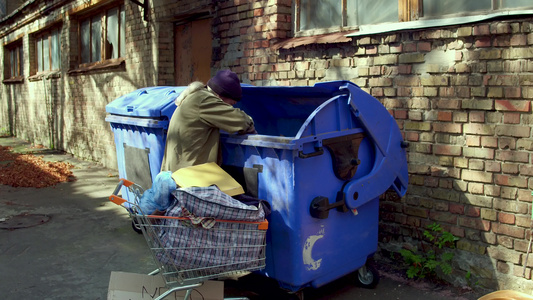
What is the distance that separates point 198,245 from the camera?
3.16 meters

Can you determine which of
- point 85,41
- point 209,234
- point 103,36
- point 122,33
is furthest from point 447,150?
point 85,41

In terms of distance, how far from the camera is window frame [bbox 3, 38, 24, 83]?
58.4 ft

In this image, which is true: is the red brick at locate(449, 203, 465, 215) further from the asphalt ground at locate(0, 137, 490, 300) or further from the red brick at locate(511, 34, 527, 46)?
the red brick at locate(511, 34, 527, 46)

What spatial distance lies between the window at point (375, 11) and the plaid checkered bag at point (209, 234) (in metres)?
2.35

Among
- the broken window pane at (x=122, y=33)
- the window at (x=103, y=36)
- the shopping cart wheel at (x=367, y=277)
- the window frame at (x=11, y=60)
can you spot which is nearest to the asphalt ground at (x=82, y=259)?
the shopping cart wheel at (x=367, y=277)

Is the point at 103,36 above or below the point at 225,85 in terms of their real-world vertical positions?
above

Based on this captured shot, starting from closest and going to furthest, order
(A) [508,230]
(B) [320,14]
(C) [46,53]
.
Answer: (A) [508,230] → (B) [320,14] → (C) [46,53]

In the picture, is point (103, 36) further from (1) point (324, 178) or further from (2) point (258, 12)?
(1) point (324, 178)

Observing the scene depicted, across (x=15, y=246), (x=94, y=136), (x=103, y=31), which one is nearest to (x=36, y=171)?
(x=94, y=136)

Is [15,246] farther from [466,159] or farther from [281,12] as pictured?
[466,159]

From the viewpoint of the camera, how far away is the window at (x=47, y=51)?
45.5 ft

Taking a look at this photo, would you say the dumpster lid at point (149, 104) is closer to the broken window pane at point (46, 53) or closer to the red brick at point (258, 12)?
the red brick at point (258, 12)

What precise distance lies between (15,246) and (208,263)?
2.96 m

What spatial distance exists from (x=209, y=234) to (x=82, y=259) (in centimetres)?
219
